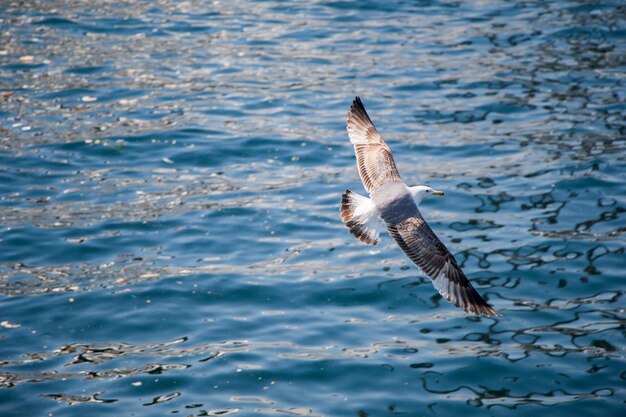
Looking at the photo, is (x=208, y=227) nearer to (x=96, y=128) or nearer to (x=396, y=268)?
(x=396, y=268)

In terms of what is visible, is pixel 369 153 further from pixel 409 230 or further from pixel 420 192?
pixel 409 230

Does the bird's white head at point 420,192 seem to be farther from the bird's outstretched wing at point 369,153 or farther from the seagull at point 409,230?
the bird's outstretched wing at point 369,153

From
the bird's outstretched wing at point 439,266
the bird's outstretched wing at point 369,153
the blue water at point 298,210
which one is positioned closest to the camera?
the bird's outstretched wing at point 439,266

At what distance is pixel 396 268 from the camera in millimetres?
8828

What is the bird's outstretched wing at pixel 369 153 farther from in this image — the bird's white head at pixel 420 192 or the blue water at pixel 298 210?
the blue water at pixel 298 210

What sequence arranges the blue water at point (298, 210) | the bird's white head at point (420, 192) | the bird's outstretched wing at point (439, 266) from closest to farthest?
1. the bird's outstretched wing at point (439, 266)
2. the blue water at point (298, 210)
3. the bird's white head at point (420, 192)

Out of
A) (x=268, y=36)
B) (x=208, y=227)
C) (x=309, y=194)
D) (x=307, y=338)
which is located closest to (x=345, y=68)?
(x=268, y=36)

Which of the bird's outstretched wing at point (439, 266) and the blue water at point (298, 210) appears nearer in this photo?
the bird's outstretched wing at point (439, 266)

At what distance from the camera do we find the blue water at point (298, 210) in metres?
7.12

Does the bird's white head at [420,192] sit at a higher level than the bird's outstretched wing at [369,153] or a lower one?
lower

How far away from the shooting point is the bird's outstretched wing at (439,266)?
6.79m

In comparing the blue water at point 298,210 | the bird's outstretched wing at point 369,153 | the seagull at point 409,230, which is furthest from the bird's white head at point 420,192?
the blue water at point 298,210

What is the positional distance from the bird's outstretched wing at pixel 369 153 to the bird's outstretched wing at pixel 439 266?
3.30 ft

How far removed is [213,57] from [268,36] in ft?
4.44
